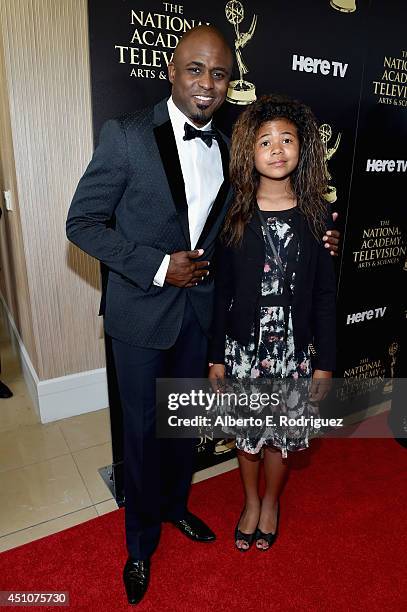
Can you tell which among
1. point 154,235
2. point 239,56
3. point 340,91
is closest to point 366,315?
point 340,91

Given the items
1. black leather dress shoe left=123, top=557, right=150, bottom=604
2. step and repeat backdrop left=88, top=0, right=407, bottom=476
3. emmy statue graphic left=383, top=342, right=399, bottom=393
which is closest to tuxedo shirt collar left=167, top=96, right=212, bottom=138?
step and repeat backdrop left=88, top=0, right=407, bottom=476

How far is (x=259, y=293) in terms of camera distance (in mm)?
1703

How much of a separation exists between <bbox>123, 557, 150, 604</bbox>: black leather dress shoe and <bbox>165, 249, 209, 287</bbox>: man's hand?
1131mm

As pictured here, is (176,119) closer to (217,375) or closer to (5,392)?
(217,375)

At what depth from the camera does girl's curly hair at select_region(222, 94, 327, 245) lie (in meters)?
1.62

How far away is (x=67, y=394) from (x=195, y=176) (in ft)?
6.28

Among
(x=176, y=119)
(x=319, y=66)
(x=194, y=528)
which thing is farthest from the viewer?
(x=319, y=66)

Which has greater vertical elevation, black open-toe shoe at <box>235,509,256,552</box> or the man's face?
the man's face

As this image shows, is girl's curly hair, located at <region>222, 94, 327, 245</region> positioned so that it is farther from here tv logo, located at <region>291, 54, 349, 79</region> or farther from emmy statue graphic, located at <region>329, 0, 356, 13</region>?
emmy statue graphic, located at <region>329, 0, 356, 13</region>

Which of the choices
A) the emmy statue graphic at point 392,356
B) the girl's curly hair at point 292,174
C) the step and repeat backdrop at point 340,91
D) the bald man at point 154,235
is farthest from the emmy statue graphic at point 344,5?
the emmy statue graphic at point 392,356

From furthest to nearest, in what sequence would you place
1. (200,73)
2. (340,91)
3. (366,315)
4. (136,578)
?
(366,315) → (340,91) → (136,578) → (200,73)

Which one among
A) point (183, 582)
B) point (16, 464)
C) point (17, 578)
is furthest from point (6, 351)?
point (183, 582)

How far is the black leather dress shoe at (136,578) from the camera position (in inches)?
69.8

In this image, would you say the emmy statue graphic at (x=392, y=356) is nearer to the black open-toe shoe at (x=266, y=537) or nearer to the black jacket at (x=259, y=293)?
the black jacket at (x=259, y=293)
